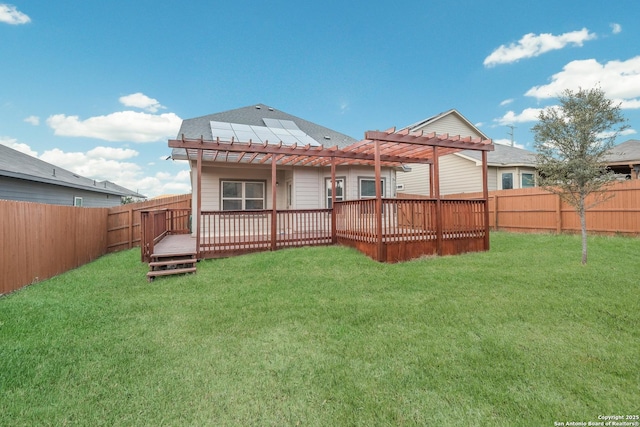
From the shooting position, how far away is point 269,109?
1634 centimetres

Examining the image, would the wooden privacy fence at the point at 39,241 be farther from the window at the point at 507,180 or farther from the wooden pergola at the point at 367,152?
the window at the point at 507,180

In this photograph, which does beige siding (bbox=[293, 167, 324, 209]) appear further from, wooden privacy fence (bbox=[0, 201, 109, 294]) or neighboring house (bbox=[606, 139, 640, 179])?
neighboring house (bbox=[606, 139, 640, 179])

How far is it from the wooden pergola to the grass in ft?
8.11

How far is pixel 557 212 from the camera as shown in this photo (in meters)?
10.5

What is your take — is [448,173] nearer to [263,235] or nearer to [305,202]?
[305,202]

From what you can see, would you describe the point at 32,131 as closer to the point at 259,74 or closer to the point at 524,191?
the point at 259,74

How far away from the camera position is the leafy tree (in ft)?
20.3

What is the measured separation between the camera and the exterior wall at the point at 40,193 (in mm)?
9847

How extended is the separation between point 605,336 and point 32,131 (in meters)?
24.2

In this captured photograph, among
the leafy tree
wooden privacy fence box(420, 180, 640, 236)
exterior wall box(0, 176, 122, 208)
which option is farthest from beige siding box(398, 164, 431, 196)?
exterior wall box(0, 176, 122, 208)

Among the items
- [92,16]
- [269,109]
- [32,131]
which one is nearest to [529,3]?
[269,109]

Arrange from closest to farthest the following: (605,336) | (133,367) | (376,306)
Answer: (133,367), (605,336), (376,306)

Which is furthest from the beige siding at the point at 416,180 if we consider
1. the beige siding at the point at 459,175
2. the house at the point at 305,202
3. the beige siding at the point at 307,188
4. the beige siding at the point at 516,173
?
the beige siding at the point at 307,188

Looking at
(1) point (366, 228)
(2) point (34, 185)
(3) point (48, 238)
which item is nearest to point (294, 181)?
(1) point (366, 228)
